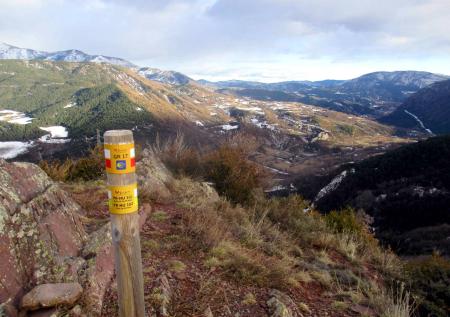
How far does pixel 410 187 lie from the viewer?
59750 mm

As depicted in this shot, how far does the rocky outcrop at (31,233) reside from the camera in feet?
12.0

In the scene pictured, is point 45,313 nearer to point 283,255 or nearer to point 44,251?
point 44,251

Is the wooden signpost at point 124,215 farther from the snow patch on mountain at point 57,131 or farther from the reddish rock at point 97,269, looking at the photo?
the snow patch on mountain at point 57,131

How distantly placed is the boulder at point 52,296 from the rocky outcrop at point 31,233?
184 millimetres

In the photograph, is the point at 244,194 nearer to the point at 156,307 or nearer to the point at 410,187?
the point at 156,307

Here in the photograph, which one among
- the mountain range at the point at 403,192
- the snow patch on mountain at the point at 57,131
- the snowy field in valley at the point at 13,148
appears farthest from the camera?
the snow patch on mountain at the point at 57,131

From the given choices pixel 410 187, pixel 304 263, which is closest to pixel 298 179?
pixel 410 187

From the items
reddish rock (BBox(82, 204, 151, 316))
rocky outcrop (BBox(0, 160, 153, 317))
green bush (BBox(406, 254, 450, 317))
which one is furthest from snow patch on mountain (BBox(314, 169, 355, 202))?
rocky outcrop (BBox(0, 160, 153, 317))

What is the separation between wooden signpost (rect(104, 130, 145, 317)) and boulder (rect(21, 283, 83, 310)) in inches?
40.5

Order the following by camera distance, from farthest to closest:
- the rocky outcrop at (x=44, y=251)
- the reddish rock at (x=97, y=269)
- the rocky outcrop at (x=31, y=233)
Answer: the reddish rock at (x=97, y=269)
the rocky outcrop at (x=31, y=233)
the rocky outcrop at (x=44, y=251)

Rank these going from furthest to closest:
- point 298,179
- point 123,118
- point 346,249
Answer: point 123,118 < point 298,179 < point 346,249

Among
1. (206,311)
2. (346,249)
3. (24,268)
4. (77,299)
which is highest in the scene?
(24,268)

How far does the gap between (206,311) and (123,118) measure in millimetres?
164308

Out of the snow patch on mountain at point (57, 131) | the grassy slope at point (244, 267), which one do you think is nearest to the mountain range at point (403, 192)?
the grassy slope at point (244, 267)
